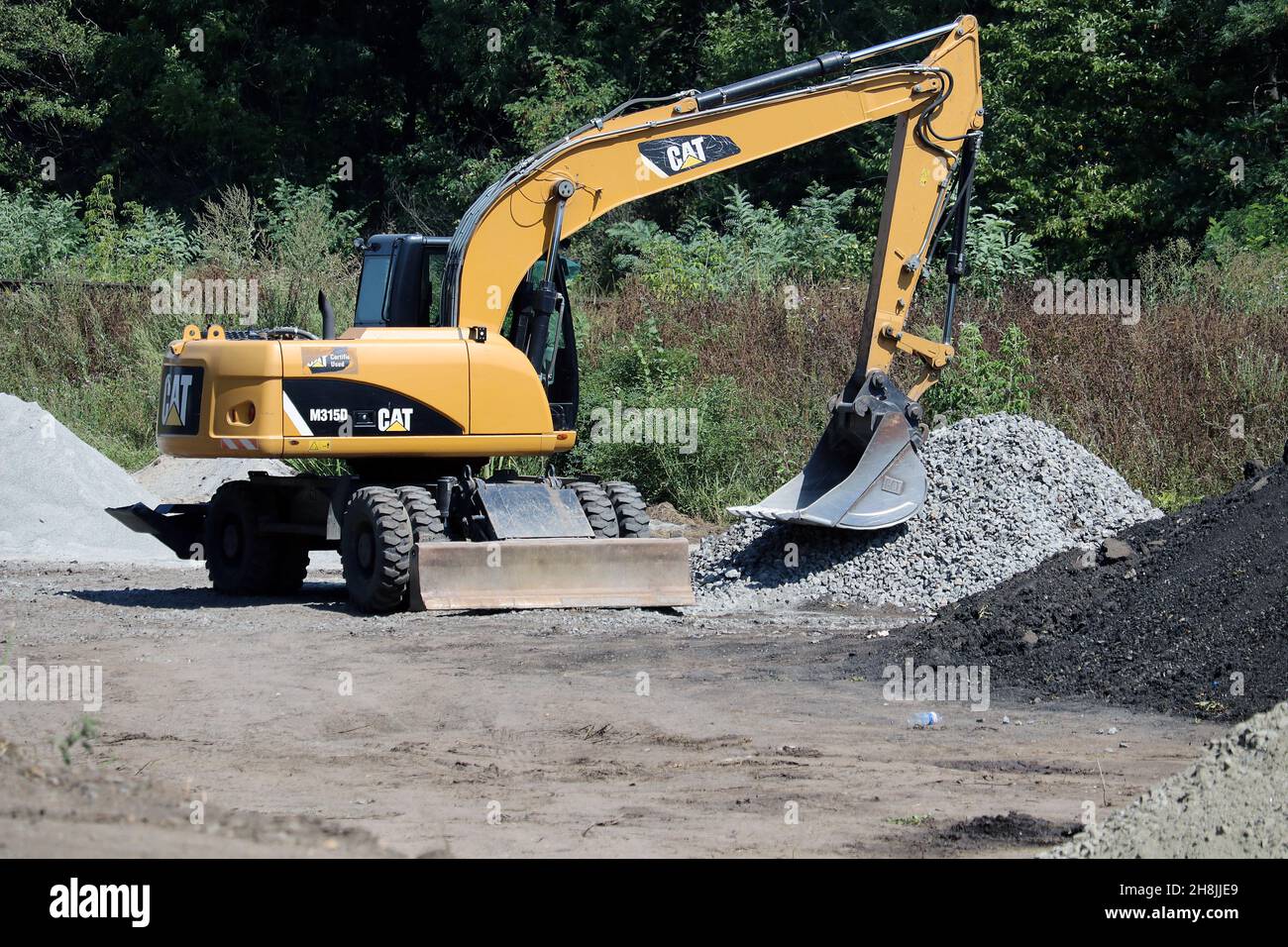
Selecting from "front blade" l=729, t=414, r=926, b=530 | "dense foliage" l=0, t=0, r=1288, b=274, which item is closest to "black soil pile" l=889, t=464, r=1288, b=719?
"front blade" l=729, t=414, r=926, b=530

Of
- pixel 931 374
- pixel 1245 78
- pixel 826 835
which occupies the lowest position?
pixel 826 835

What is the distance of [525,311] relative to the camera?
37.2 ft

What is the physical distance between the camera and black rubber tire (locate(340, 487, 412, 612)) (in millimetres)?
10477

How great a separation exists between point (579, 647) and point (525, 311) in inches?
113

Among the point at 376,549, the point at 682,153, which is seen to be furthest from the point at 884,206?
the point at 376,549

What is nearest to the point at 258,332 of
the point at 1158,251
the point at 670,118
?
the point at 670,118

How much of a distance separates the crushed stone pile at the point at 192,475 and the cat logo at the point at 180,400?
21.2 feet

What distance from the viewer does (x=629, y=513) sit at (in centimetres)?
1134

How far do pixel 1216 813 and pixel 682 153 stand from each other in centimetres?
767

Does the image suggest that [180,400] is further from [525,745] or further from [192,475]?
[192,475]

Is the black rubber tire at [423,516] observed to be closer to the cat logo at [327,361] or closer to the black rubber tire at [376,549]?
the black rubber tire at [376,549]

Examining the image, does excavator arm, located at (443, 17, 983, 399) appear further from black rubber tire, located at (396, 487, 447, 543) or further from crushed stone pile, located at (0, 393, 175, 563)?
crushed stone pile, located at (0, 393, 175, 563)

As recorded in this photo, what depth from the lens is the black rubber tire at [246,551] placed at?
12.1 metres
